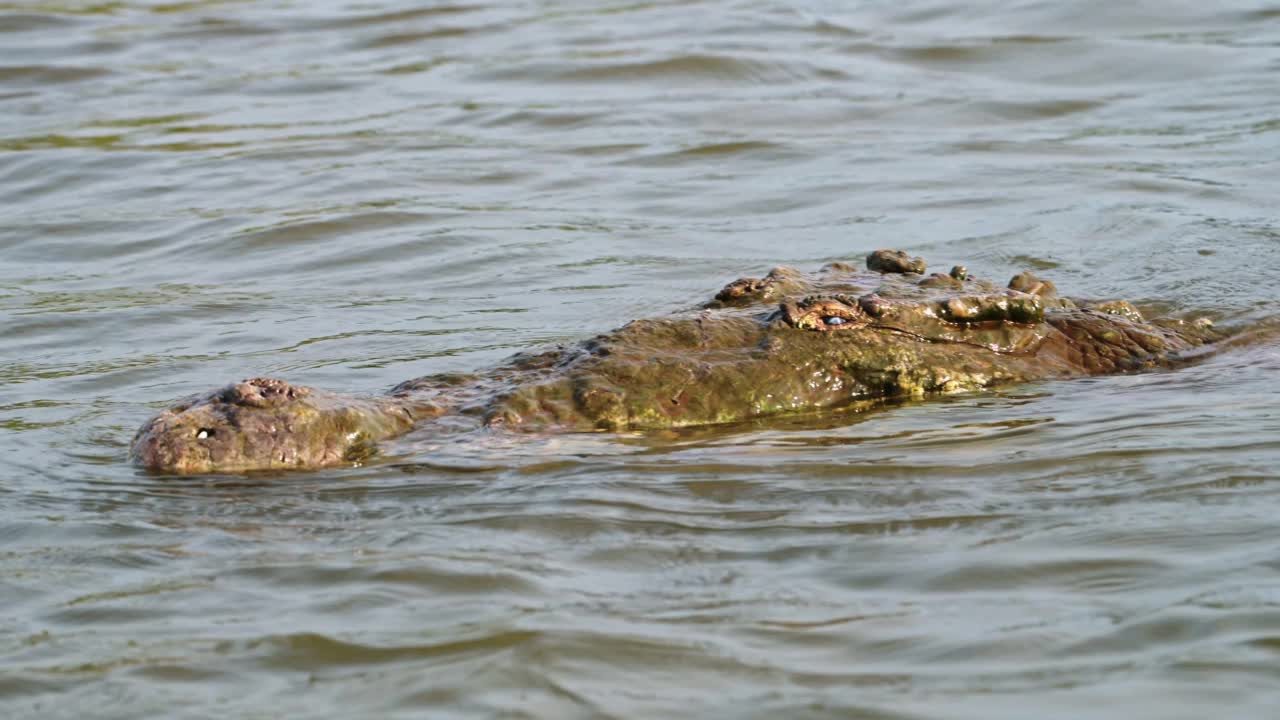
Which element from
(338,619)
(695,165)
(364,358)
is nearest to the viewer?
(338,619)

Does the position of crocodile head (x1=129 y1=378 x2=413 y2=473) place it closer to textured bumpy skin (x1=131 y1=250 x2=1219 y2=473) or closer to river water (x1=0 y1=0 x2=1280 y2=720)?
textured bumpy skin (x1=131 y1=250 x2=1219 y2=473)

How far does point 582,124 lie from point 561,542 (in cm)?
903

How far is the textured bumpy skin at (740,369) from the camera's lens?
18.1 ft

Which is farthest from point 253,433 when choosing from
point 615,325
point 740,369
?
point 615,325

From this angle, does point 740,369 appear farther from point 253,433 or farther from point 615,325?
point 615,325

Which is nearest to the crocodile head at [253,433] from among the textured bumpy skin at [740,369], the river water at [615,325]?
the textured bumpy skin at [740,369]

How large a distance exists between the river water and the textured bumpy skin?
0.14 m

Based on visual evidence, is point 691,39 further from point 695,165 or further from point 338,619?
point 338,619

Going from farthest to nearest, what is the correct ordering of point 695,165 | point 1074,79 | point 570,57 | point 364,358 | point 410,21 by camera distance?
point 410,21
point 570,57
point 1074,79
point 695,165
point 364,358

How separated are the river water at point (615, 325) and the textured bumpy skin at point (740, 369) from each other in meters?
0.14

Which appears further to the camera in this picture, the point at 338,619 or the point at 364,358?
the point at 364,358

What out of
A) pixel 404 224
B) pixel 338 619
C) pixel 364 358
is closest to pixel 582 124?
pixel 404 224

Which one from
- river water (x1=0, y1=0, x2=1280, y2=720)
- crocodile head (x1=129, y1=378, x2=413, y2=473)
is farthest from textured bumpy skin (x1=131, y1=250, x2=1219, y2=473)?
river water (x1=0, y1=0, x2=1280, y2=720)

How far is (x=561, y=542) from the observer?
4.93m
